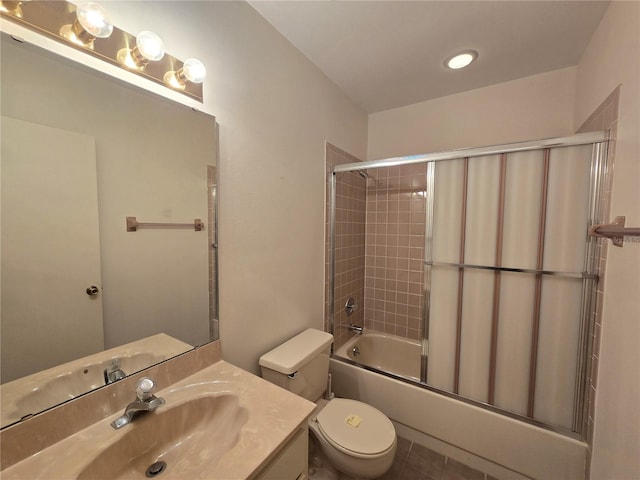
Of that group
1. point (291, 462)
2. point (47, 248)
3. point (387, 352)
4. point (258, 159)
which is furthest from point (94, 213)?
point (387, 352)

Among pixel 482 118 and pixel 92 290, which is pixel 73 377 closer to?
pixel 92 290

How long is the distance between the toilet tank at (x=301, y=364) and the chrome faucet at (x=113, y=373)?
62 centimetres

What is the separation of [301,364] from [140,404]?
73 centimetres

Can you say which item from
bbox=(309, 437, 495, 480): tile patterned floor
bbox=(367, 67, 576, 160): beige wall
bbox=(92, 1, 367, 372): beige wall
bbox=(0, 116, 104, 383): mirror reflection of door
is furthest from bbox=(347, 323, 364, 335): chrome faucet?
bbox=(0, 116, 104, 383): mirror reflection of door

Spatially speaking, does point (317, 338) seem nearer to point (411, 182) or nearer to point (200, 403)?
point (200, 403)

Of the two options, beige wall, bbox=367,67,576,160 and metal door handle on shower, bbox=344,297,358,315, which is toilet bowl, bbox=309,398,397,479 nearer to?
metal door handle on shower, bbox=344,297,358,315

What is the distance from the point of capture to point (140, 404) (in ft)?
2.61

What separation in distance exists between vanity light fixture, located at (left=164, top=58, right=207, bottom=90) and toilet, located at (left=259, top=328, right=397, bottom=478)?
4.24 feet

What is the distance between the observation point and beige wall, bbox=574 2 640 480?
34.1 inches

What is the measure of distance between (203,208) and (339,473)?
1684 millimetres

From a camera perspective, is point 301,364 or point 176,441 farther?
point 301,364

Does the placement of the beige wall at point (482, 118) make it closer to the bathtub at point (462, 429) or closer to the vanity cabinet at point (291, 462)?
the bathtub at point (462, 429)

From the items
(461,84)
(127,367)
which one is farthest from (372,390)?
(461,84)

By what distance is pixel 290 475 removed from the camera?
832 mm
